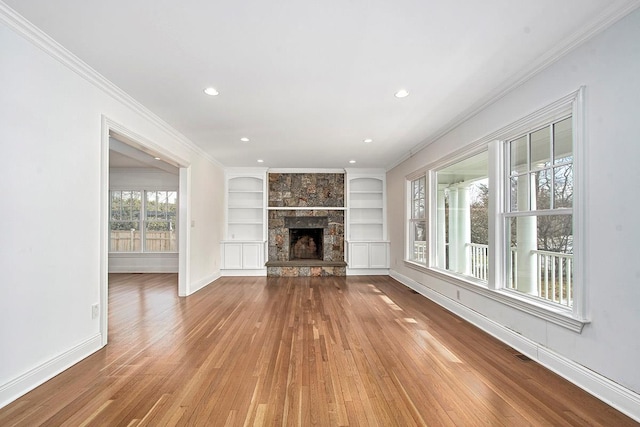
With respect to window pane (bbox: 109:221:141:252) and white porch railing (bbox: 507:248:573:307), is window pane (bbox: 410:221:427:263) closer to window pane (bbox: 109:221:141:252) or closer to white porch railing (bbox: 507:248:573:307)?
white porch railing (bbox: 507:248:573:307)

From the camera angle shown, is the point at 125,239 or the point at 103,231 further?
the point at 125,239

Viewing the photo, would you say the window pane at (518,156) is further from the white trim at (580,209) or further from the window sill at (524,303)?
the window sill at (524,303)

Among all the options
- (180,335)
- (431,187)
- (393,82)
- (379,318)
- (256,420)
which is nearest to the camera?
(256,420)

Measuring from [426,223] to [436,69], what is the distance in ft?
9.81

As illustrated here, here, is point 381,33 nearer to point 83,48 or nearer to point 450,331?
point 83,48

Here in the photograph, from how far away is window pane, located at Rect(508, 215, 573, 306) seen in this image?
2.63 m

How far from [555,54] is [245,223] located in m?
6.51

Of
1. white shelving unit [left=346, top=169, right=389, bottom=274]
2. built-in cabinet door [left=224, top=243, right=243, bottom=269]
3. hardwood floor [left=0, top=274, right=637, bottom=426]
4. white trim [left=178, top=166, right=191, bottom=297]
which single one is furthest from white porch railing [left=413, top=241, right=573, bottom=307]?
built-in cabinet door [left=224, top=243, right=243, bottom=269]

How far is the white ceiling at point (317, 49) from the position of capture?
199 cm

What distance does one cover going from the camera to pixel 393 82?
2996 millimetres

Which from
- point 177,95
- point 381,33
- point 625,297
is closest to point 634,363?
point 625,297

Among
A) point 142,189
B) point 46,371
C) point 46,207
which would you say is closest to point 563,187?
point 46,207

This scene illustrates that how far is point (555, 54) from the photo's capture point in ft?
8.00

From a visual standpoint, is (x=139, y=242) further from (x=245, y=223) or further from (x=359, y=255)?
(x=359, y=255)
